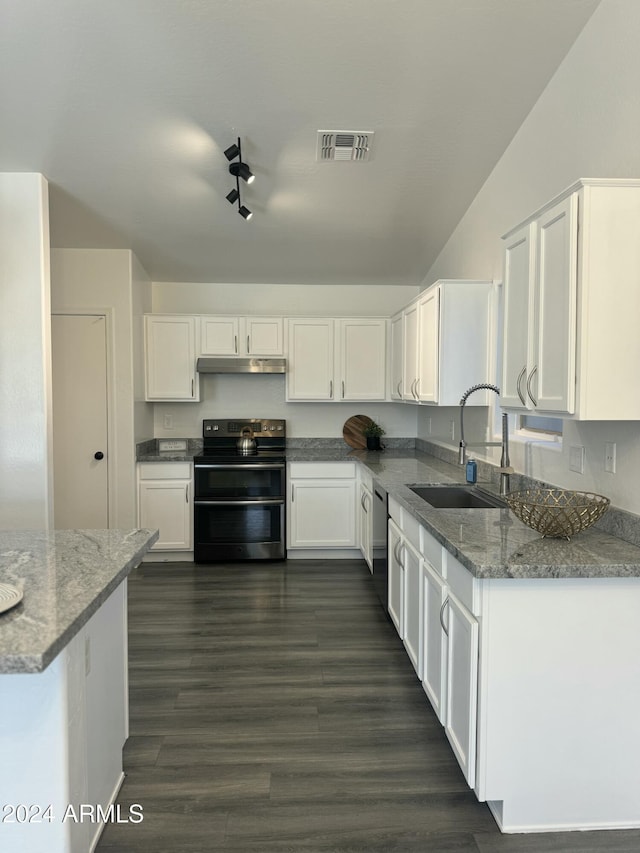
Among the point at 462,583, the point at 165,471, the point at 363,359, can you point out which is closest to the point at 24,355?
the point at 165,471

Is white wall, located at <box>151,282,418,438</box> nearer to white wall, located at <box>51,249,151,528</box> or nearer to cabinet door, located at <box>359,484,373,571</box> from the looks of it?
white wall, located at <box>51,249,151,528</box>

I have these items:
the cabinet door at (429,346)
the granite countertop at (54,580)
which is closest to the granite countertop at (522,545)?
the cabinet door at (429,346)

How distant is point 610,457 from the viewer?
214 cm

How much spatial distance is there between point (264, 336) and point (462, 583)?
3390 mm

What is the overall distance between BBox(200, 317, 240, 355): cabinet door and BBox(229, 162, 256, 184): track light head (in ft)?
5.56

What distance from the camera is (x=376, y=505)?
3.53 metres

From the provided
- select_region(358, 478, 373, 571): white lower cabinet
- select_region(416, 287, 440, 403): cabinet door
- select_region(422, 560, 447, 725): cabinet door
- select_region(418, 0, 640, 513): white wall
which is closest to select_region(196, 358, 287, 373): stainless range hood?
select_region(358, 478, 373, 571): white lower cabinet

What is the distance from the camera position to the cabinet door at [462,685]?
1.73 meters

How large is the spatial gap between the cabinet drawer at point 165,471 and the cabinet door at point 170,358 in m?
0.61

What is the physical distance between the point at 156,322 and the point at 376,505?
255 centimetres

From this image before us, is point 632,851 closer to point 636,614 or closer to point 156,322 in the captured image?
point 636,614

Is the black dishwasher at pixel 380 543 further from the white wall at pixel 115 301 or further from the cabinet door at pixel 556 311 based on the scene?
the white wall at pixel 115 301

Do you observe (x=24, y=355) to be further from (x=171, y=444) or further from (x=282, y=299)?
(x=282, y=299)

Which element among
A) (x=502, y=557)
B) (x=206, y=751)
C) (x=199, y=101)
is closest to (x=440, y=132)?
(x=199, y=101)
